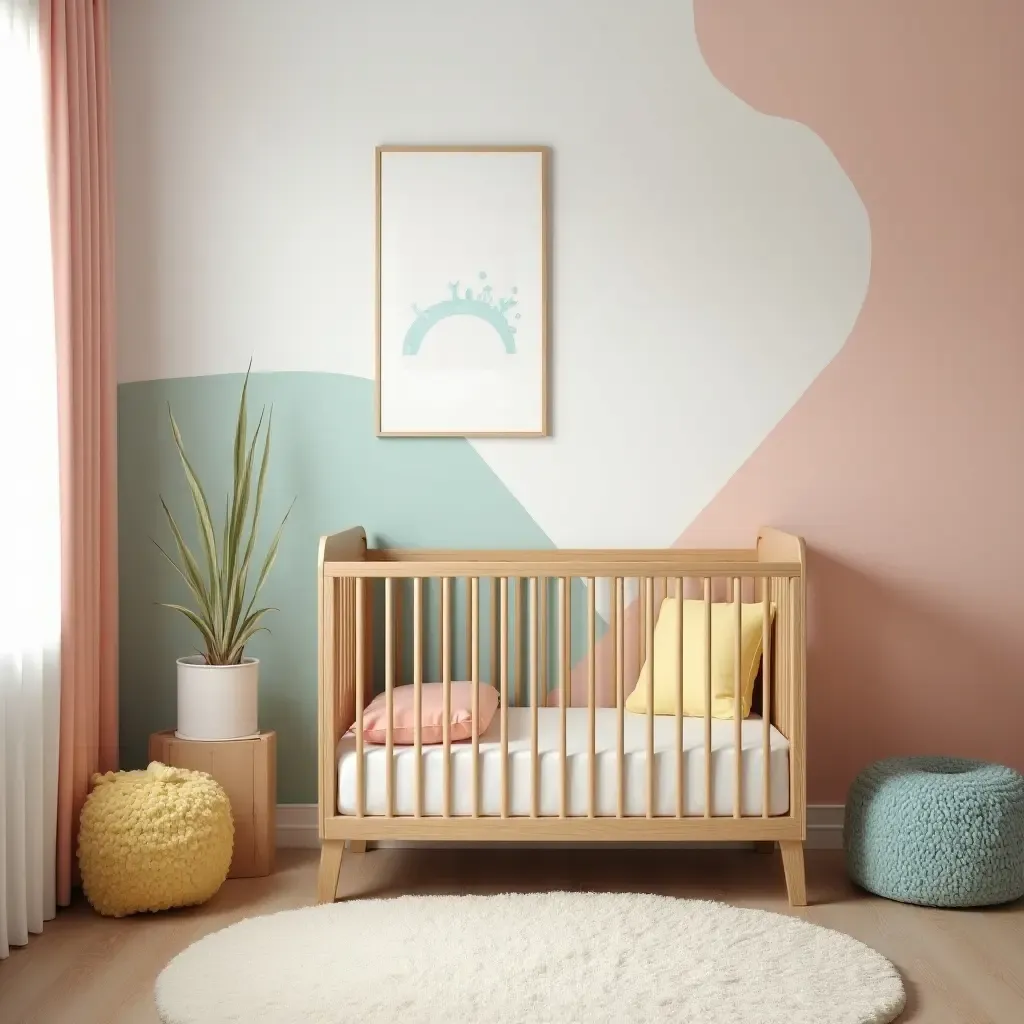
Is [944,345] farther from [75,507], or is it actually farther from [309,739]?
[75,507]

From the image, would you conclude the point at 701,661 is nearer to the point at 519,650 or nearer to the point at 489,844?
the point at 519,650

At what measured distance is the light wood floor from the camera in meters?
2.29

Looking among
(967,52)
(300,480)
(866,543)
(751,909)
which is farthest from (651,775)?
(967,52)

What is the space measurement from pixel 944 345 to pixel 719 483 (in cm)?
73

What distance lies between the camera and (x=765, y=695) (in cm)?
289

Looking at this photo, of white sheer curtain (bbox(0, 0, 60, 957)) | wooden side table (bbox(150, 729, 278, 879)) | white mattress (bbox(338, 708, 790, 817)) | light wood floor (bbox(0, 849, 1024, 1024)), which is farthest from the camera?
wooden side table (bbox(150, 729, 278, 879))

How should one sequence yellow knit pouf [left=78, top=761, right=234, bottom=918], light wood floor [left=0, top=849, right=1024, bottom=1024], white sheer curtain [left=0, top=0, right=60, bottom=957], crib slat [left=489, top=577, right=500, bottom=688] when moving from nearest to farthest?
light wood floor [left=0, top=849, right=1024, bottom=1024] < white sheer curtain [left=0, top=0, right=60, bottom=957] < yellow knit pouf [left=78, top=761, right=234, bottom=918] < crib slat [left=489, top=577, right=500, bottom=688]

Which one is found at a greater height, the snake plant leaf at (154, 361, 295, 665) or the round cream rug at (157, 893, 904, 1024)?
the snake plant leaf at (154, 361, 295, 665)

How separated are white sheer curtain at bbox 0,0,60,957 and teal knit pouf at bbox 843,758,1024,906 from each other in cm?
195

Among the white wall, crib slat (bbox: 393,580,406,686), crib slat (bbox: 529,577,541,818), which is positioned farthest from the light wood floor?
the white wall

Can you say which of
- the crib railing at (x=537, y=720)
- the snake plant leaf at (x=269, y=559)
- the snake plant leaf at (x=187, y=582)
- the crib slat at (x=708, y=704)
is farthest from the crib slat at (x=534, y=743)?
the snake plant leaf at (x=187, y=582)

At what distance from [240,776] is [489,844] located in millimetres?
757

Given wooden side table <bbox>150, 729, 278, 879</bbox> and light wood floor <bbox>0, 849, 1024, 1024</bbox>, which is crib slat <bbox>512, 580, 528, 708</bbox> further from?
wooden side table <bbox>150, 729, 278, 879</bbox>

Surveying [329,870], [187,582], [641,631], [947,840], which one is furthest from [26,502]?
[947,840]
